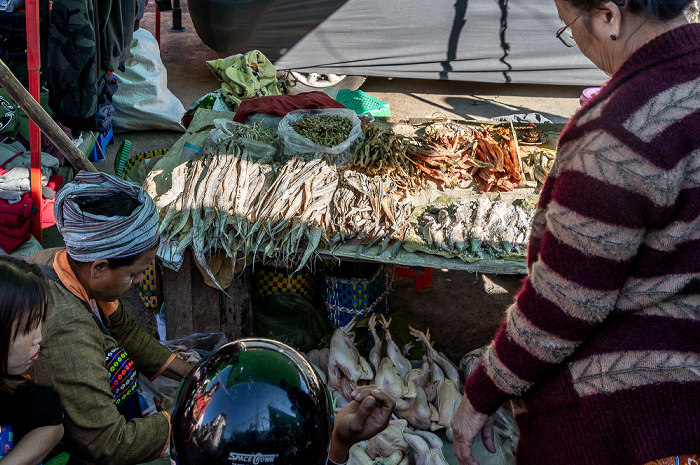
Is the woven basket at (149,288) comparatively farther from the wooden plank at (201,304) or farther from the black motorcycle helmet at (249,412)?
the black motorcycle helmet at (249,412)

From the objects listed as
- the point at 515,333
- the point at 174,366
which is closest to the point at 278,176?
the point at 174,366

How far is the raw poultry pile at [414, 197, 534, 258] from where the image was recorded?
2.86 m

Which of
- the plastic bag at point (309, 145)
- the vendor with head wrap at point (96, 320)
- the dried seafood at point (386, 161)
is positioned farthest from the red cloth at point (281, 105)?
the vendor with head wrap at point (96, 320)

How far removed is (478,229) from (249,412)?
201 cm

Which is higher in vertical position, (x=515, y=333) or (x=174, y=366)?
(x=515, y=333)

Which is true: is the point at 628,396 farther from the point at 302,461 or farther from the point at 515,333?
the point at 302,461

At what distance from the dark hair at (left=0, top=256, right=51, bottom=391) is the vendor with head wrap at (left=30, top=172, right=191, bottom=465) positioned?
0.15 meters

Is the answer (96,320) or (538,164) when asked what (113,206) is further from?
(538,164)

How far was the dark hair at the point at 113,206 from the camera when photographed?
1971 mm

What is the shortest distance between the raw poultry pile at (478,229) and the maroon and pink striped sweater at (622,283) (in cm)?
154

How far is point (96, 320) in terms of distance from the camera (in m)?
2.00

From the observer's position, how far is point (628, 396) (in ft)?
3.94

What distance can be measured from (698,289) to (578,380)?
290 mm

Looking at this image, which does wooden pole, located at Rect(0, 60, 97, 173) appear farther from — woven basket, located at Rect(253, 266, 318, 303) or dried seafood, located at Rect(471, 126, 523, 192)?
dried seafood, located at Rect(471, 126, 523, 192)
